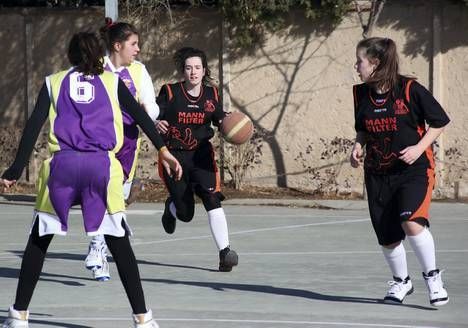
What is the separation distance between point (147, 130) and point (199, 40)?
1033 cm

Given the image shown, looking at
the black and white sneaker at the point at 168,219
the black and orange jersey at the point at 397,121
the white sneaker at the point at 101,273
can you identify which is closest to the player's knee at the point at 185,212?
the black and white sneaker at the point at 168,219

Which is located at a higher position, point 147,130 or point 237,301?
point 147,130

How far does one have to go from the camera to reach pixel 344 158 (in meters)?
17.2

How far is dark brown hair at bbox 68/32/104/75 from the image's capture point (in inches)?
294

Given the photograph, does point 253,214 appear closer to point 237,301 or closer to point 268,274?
point 268,274

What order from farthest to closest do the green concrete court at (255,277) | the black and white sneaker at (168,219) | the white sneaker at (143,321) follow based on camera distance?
1. the black and white sneaker at (168,219)
2. the green concrete court at (255,277)
3. the white sneaker at (143,321)

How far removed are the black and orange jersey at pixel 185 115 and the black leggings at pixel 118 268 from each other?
117 inches

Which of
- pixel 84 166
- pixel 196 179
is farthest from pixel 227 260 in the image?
pixel 84 166

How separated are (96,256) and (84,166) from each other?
2496 millimetres

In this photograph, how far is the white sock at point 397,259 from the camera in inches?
337

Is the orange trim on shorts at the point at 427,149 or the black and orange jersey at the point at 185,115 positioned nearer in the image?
the orange trim on shorts at the point at 427,149

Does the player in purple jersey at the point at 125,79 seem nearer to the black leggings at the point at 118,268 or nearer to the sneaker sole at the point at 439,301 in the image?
the black leggings at the point at 118,268

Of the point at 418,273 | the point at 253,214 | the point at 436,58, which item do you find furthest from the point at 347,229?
the point at 436,58

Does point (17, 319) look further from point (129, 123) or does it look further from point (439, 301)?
point (439, 301)
